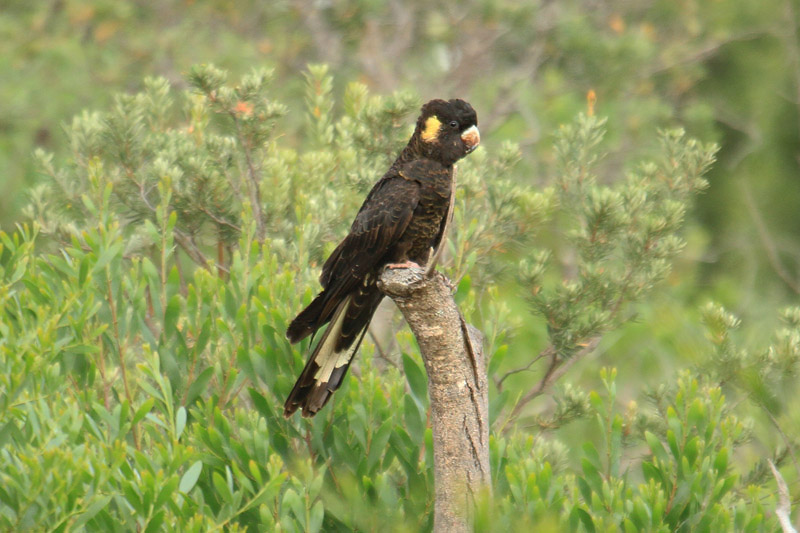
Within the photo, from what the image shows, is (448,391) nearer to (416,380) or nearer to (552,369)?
(416,380)

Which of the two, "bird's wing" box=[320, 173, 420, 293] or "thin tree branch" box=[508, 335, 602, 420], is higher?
"bird's wing" box=[320, 173, 420, 293]

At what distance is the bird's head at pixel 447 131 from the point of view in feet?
14.1

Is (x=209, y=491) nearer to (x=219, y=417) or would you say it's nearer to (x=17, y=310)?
(x=219, y=417)

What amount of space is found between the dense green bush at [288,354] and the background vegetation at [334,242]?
0.01 meters

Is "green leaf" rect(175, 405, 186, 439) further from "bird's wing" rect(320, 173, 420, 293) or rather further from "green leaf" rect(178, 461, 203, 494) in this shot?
"bird's wing" rect(320, 173, 420, 293)

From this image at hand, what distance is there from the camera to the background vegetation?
10.1 ft

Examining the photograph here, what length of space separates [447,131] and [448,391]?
1722 mm

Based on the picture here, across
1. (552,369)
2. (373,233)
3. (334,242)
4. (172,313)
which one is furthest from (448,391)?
(334,242)

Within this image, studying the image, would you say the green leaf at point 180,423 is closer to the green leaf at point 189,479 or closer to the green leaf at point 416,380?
the green leaf at point 189,479

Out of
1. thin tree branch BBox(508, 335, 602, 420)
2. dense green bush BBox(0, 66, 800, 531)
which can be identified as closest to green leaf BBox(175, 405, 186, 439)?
dense green bush BBox(0, 66, 800, 531)

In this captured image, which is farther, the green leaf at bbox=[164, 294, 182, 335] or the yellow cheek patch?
the yellow cheek patch

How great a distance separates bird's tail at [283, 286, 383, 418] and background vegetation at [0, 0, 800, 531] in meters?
0.10

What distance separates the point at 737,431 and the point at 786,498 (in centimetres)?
69

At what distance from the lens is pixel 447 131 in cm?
436
